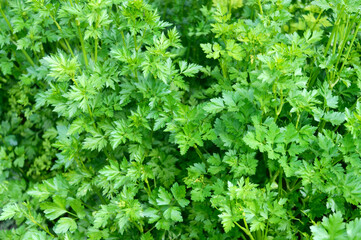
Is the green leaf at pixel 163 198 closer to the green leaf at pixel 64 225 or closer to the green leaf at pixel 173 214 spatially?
the green leaf at pixel 173 214

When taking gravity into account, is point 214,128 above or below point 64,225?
above

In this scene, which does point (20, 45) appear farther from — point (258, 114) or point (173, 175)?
point (258, 114)

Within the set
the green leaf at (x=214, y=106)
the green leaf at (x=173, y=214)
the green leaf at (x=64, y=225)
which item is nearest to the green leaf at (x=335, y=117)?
the green leaf at (x=214, y=106)

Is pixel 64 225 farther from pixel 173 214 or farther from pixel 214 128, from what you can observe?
pixel 214 128

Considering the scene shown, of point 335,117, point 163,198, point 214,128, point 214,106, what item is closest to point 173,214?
point 163,198

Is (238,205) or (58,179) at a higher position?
(238,205)

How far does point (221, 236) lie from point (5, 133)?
2250mm

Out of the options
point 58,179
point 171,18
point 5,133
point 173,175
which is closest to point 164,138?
point 173,175

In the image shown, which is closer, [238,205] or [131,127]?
[238,205]

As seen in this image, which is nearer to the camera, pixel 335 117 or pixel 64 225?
pixel 335 117

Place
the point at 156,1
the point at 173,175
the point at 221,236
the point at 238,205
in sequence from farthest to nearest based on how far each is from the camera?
1. the point at 156,1
2. the point at 173,175
3. the point at 221,236
4. the point at 238,205

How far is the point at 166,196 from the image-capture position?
201 centimetres

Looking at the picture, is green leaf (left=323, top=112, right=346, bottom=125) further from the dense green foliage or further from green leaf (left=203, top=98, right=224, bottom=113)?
green leaf (left=203, top=98, right=224, bottom=113)

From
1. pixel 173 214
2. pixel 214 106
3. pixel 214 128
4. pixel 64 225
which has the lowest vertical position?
pixel 64 225
